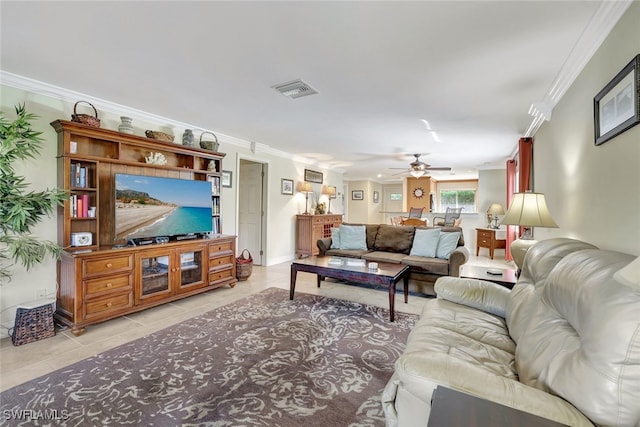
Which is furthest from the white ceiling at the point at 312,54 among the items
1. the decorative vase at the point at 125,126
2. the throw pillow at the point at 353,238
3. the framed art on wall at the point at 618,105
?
the throw pillow at the point at 353,238

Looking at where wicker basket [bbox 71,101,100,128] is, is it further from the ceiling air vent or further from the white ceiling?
the ceiling air vent

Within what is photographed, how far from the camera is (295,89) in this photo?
2760mm

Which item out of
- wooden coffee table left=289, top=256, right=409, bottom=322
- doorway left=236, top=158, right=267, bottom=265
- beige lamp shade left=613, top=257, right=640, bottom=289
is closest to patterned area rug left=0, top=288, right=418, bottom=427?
wooden coffee table left=289, top=256, right=409, bottom=322

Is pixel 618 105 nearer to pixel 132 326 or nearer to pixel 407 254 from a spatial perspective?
pixel 407 254

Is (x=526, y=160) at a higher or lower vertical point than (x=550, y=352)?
higher

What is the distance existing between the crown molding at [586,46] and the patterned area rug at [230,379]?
2.53 m

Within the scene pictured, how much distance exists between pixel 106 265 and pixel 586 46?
14.0 ft

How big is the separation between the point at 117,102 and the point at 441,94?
11.3 feet

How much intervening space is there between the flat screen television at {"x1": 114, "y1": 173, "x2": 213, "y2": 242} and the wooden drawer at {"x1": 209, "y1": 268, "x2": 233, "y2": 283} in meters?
0.59

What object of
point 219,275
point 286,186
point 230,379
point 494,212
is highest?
point 286,186

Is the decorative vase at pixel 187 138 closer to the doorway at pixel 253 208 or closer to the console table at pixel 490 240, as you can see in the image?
the doorway at pixel 253 208

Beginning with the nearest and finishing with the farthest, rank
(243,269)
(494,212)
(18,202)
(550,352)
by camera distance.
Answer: (550,352) → (18,202) → (243,269) → (494,212)

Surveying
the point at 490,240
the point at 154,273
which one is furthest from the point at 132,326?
the point at 490,240

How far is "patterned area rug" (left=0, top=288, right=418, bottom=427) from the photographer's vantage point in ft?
5.39
